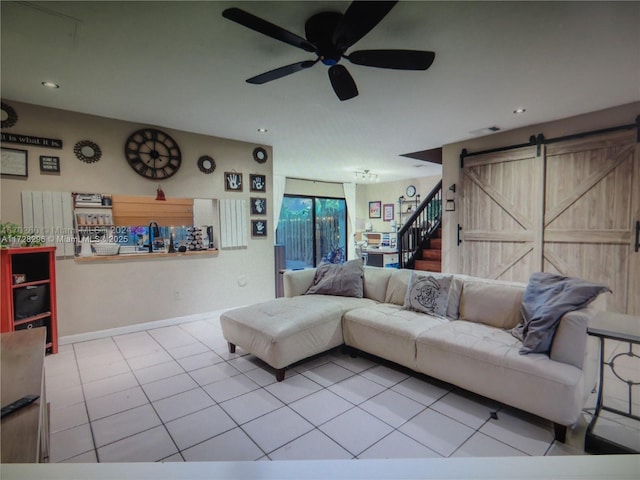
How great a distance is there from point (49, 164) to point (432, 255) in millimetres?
5338

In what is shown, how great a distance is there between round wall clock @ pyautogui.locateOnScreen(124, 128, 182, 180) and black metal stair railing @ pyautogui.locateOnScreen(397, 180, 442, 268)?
373 centimetres

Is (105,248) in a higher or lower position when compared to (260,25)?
lower

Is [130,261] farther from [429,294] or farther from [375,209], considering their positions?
[375,209]

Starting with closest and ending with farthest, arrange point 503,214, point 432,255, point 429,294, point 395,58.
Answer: point 395,58 < point 429,294 < point 503,214 < point 432,255

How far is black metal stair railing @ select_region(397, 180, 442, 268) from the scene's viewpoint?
5.51 m

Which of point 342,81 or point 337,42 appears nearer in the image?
point 337,42

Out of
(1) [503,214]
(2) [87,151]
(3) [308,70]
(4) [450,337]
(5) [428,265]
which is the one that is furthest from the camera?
(5) [428,265]

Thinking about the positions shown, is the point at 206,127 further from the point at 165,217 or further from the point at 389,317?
the point at 389,317

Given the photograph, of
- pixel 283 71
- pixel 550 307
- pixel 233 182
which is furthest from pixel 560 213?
pixel 233 182

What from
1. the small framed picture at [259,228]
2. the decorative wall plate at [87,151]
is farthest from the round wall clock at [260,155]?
the decorative wall plate at [87,151]

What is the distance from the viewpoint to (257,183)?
4684 millimetres

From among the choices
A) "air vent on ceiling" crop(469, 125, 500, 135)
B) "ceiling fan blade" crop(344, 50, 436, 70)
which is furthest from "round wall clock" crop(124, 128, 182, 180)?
"air vent on ceiling" crop(469, 125, 500, 135)

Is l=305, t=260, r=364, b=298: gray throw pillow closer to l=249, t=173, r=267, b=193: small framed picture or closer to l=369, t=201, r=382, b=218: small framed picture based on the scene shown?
l=249, t=173, r=267, b=193: small framed picture

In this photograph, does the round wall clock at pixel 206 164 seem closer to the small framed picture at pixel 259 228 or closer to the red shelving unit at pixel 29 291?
the small framed picture at pixel 259 228
